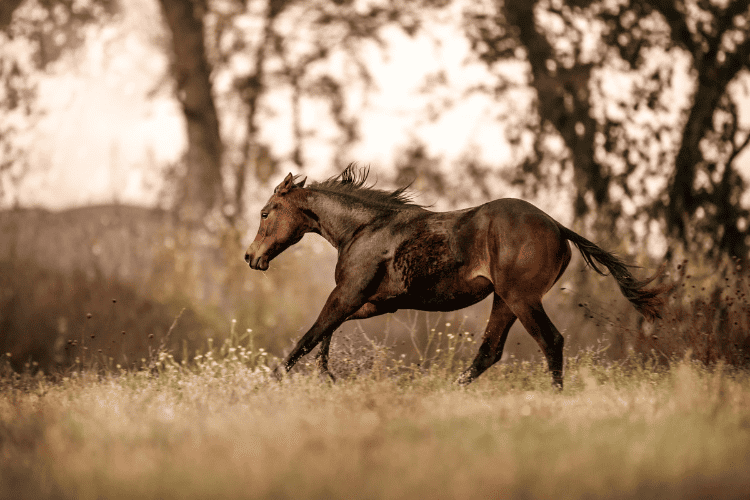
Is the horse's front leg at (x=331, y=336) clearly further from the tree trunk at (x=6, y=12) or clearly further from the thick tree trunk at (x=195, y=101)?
the tree trunk at (x=6, y=12)

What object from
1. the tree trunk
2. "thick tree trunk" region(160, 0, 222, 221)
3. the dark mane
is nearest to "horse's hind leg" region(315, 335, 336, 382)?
the dark mane

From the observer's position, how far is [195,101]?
13070 mm

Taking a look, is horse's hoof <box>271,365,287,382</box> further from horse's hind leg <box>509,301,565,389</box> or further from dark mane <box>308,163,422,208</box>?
horse's hind leg <box>509,301,565,389</box>

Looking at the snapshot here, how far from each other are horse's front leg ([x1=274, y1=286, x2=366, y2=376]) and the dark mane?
36.2 inches

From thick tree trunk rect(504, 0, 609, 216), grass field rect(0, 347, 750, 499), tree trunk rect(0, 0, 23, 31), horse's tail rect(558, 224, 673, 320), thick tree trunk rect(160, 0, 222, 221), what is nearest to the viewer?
grass field rect(0, 347, 750, 499)

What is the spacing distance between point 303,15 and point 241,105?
6.70ft

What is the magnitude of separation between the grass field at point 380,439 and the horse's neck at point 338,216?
Result: 124 cm

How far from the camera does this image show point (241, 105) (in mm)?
13438

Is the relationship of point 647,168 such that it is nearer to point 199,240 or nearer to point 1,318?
point 199,240

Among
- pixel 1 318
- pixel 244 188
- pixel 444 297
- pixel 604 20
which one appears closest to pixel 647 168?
pixel 604 20

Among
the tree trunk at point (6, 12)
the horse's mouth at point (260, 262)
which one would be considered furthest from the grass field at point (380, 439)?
the tree trunk at point (6, 12)

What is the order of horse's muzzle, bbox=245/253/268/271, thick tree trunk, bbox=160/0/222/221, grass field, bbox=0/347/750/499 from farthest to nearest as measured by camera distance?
1. thick tree trunk, bbox=160/0/222/221
2. horse's muzzle, bbox=245/253/268/271
3. grass field, bbox=0/347/750/499

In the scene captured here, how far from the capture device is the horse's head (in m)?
6.37

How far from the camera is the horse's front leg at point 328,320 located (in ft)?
19.2
